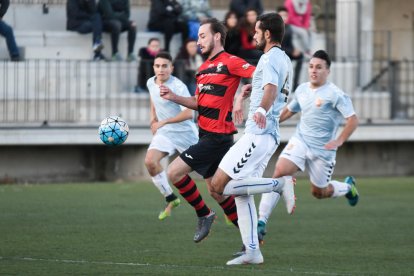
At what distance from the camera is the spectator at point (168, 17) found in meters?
22.7

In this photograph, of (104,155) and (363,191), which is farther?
(104,155)

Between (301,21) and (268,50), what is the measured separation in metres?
13.4

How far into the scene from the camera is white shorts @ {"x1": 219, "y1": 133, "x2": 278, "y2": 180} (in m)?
10.5

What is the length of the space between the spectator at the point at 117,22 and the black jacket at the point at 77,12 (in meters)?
0.32

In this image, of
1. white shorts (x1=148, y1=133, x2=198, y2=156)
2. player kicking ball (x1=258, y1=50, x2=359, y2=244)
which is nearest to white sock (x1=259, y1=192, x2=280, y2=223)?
player kicking ball (x1=258, y1=50, x2=359, y2=244)

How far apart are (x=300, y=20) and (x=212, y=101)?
12667 mm

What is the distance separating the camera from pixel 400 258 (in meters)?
11.1

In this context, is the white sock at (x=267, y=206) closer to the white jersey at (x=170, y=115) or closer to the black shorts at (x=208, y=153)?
the black shorts at (x=208, y=153)

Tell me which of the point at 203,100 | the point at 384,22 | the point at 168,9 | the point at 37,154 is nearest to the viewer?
the point at 203,100

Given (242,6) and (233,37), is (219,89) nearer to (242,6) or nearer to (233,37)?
(233,37)

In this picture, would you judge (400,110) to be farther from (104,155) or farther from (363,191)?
(104,155)

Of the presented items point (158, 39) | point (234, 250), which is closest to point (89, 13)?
point (158, 39)

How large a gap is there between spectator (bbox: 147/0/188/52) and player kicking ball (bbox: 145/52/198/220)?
24.6 feet

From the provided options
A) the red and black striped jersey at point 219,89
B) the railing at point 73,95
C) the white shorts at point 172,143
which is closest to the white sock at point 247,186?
the red and black striped jersey at point 219,89
